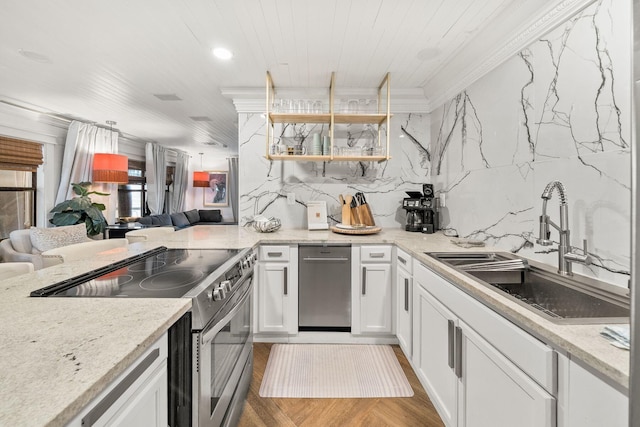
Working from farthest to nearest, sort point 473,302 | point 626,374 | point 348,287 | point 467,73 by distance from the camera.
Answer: point 348,287, point 467,73, point 473,302, point 626,374

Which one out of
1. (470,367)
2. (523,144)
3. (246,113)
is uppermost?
(246,113)

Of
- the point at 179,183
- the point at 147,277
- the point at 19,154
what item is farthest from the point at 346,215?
the point at 179,183

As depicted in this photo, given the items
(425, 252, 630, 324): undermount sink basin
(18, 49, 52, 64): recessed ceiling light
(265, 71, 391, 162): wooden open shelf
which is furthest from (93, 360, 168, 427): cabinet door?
(18, 49, 52, 64): recessed ceiling light

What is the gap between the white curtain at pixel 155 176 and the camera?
21.8 feet

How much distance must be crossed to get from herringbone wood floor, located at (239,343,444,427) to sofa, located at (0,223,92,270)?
9.86 ft

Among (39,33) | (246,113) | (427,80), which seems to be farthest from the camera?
(246,113)

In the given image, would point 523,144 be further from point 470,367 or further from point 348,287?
point 348,287

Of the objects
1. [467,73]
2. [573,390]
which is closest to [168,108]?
[467,73]

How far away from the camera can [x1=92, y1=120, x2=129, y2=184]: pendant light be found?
4.60m

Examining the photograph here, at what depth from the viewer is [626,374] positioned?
2.13 feet

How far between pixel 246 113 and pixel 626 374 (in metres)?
3.24

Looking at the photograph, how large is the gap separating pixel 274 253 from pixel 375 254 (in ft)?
2.68

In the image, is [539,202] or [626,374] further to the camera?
[539,202]

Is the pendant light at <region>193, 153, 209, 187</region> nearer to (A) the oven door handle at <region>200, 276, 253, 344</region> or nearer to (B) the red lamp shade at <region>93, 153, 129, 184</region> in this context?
(B) the red lamp shade at <region>93, 153, 129, 184</region>
